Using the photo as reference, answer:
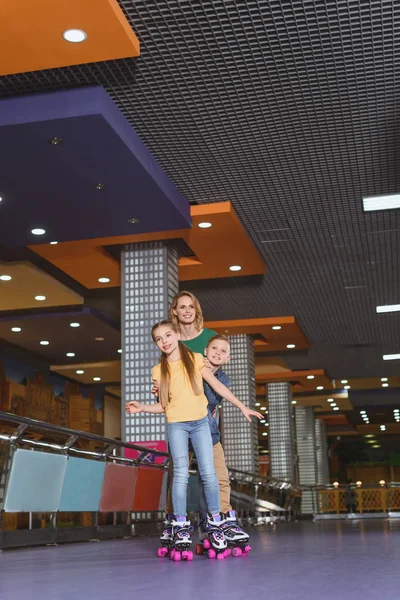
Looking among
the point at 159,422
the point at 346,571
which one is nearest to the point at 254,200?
the point at 159,422

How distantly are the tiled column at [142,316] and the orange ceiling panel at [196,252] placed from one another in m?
0.31

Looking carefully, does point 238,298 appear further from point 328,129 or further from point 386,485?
point 386,485

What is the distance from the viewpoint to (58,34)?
6.02m

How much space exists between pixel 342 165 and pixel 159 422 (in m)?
4.08

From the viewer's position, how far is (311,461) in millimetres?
28219

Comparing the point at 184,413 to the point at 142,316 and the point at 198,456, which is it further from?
the point at 142,316

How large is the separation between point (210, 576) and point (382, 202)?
7.73 metres

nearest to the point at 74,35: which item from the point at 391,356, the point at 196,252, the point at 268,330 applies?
the point at 196,252

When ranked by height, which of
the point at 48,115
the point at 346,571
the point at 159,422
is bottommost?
the point at 346,571

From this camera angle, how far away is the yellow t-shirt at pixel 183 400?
14.6 ft

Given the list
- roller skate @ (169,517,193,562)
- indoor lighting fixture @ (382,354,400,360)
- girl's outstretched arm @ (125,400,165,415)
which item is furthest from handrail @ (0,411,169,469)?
indoor lighting fixture @ (382,354,400,360)

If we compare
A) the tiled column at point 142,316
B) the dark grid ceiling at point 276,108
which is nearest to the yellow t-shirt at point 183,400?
the dark grid ceiling at point 276,108

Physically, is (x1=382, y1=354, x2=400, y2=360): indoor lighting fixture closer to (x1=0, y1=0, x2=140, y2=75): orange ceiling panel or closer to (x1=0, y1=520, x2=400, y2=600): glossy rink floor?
(x1=0, y1=0, x2=140, y2=75): orange ceiling panel

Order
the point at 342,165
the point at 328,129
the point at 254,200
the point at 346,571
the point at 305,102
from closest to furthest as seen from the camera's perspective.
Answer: the point at 346,571 < the point at 305,102 < the point at 328,129 < the point at 342,165 < the point at 254,200
